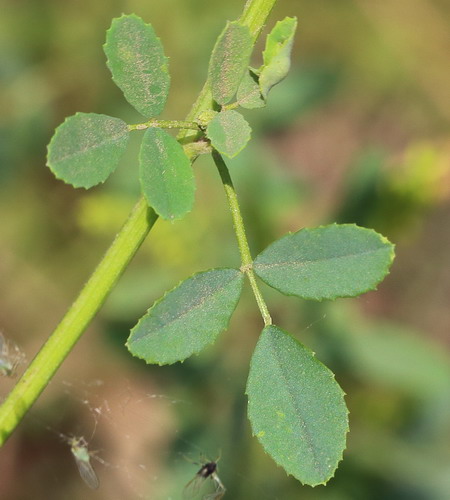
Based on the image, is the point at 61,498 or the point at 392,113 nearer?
the point at 61,498

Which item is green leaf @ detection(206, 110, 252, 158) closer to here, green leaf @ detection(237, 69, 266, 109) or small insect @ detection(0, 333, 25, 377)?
green leaf @ detection(237, 69, 266, 109)

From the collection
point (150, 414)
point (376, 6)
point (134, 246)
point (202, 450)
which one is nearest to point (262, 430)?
point (134, 246)

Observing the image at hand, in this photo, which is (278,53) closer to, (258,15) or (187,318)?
(258,15)

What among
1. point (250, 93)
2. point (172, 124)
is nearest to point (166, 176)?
point (172, 124)

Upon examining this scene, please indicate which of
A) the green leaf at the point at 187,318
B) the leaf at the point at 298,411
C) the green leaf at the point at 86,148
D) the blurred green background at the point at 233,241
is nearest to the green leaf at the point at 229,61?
the green leaf at the point at 86,148

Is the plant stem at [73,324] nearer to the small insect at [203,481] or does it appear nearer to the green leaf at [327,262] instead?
the green leaf at [327,262]

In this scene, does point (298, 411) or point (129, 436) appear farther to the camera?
point (129, 436)

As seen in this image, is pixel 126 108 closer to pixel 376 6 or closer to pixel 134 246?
pixel 376 6

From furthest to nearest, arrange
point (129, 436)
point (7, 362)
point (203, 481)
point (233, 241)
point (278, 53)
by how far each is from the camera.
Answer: point (129, 436) → point (233, 241) → point (203, 481) → point (7, 362) → point (278, 53)

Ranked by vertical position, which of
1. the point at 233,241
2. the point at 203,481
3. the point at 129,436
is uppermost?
the point at 233,241
